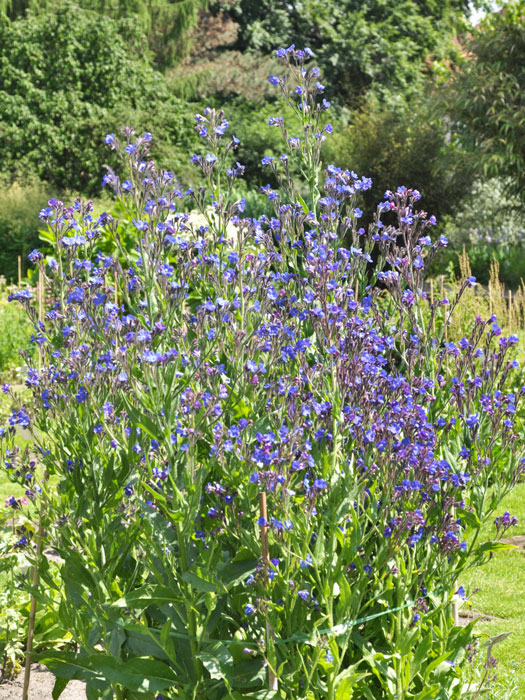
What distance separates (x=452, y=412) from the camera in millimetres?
2912

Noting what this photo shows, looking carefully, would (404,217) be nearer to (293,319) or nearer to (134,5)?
(293,319)

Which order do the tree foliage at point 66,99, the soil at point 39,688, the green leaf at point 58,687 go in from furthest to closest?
1. the tree foliage at point 66,99
2. the soil at point 39,688
3. the green leaf at point 58,687

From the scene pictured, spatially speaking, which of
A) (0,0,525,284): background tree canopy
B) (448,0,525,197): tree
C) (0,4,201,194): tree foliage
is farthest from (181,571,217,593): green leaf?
(0,4,201,194): tree foliage

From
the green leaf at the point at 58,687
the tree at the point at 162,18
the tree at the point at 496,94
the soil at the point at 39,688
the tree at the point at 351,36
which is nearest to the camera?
the green leaf at the point at 58,687

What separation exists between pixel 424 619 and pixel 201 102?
23.3 meters

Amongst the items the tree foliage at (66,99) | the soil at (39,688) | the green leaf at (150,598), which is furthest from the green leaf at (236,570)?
the tree foliage at (66,99)

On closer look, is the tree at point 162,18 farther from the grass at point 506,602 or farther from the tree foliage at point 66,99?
the grass at point 506,602

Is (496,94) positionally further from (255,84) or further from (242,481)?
(242,481)

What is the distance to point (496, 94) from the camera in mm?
14898

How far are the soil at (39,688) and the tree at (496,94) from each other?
43.2 ft

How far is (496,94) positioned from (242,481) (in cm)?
1425

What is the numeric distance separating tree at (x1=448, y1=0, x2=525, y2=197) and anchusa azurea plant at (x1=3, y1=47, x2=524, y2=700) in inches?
514

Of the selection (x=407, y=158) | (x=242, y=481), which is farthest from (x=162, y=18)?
(x=242, y=481)

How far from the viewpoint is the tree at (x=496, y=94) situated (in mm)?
14766
